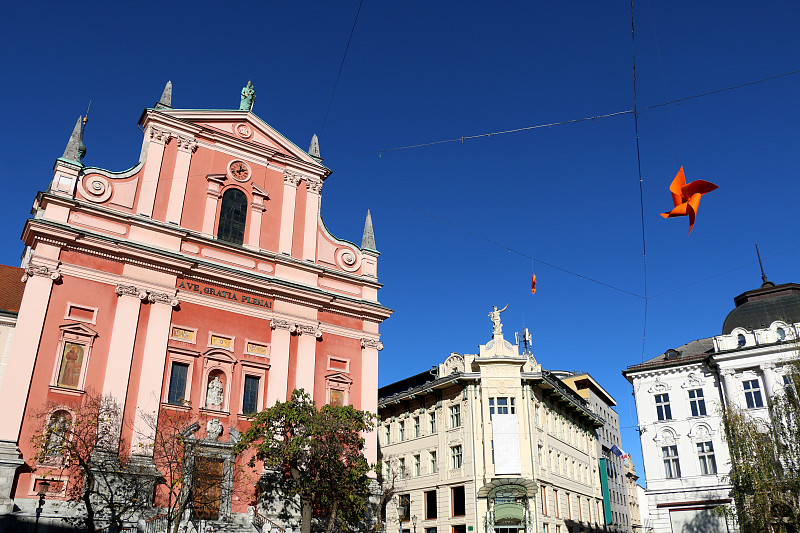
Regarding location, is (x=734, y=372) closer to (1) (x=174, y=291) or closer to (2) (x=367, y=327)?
(2) (x=367, y=327)

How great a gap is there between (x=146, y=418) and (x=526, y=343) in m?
25.6

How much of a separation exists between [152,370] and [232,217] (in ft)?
28.9

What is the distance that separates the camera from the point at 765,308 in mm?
38688

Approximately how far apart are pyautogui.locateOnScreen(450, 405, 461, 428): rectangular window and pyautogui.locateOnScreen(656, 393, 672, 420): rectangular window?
12223 mm

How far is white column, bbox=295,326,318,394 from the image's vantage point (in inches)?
1203

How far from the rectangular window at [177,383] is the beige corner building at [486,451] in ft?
48.2

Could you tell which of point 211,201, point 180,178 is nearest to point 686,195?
point 211,201

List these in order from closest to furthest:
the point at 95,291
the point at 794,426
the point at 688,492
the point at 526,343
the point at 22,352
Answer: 1. the point at 22,352
2. the point at 95,291
3. the point at 794,426
4. the point at 688,492
5. the point at 526,343

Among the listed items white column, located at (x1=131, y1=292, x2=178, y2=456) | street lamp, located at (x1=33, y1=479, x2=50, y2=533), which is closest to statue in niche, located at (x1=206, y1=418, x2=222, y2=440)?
white column, located at (x1=131, y1=292, x2=178, y2=456)

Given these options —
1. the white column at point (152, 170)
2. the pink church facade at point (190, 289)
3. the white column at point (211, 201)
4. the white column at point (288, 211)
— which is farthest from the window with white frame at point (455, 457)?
the white column at point (152, 170)

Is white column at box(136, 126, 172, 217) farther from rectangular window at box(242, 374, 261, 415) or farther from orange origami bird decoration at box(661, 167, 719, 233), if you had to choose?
orange origami bird decoration at box(661, 167, 719, 233)

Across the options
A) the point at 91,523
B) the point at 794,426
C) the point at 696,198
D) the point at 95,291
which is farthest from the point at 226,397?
the point at 794,426

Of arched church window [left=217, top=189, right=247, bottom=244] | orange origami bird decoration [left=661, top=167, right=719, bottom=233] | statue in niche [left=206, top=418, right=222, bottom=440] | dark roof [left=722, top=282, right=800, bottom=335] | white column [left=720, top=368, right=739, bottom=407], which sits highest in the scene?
arched church window [left=217, top=189, right=247, bottom=244]

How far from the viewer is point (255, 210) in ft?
108
